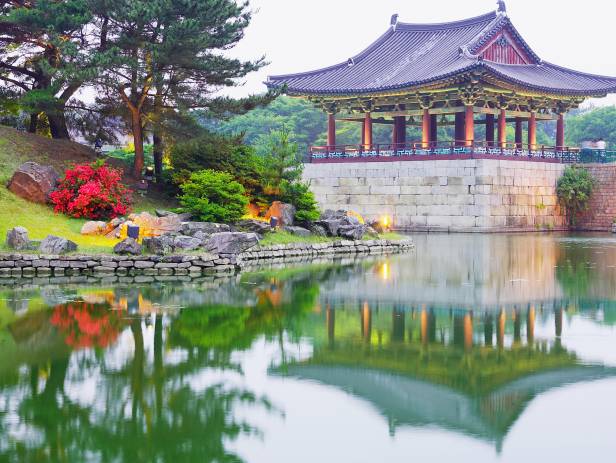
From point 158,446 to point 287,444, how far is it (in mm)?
1088

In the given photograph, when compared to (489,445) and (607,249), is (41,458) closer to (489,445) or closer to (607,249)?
(489,445)

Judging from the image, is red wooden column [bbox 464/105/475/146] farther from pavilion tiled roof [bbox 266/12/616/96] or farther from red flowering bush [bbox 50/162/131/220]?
red flowering bush [bbox 50/162/131/220]

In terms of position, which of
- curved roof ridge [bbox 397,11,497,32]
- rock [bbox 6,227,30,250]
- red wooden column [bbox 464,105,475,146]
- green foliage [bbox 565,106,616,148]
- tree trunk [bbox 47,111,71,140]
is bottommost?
rock [bbox 6,227,30,250]

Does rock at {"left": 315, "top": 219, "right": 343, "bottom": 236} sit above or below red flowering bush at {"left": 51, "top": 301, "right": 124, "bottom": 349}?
above

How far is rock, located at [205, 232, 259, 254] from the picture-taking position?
71.9 feet

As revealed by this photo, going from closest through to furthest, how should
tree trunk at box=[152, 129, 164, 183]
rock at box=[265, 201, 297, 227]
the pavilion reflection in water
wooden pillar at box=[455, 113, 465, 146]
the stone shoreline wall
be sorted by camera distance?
the pavilion reflection in water < the stone shoreline wall < rock at box=[265, 201, 297, 227] < tree trunk at box=[152, 129, 164, 183] < wooden pillar at box=[455, 113, 465, 146]

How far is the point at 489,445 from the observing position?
7.67 m

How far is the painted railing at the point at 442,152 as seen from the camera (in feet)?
130

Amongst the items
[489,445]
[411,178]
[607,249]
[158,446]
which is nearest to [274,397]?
[158,446]

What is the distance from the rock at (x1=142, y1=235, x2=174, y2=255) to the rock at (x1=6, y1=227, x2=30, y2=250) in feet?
8.94

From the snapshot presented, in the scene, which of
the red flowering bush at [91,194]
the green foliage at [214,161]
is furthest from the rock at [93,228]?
the green foliage at [214,161]

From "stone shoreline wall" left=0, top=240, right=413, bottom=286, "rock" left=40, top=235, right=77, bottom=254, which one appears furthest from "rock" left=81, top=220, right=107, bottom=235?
"stone shoreline wall" left=0, top=240, right=413, bottom=286

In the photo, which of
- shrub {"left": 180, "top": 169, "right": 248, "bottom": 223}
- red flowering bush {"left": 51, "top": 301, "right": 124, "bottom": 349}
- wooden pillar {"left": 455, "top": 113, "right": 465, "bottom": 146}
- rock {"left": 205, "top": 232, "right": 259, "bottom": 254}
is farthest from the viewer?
wooden pillar {"left": 455, "top": 113, "right": 465, "bottom": 146}

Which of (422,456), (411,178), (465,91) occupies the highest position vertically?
(465,91)
